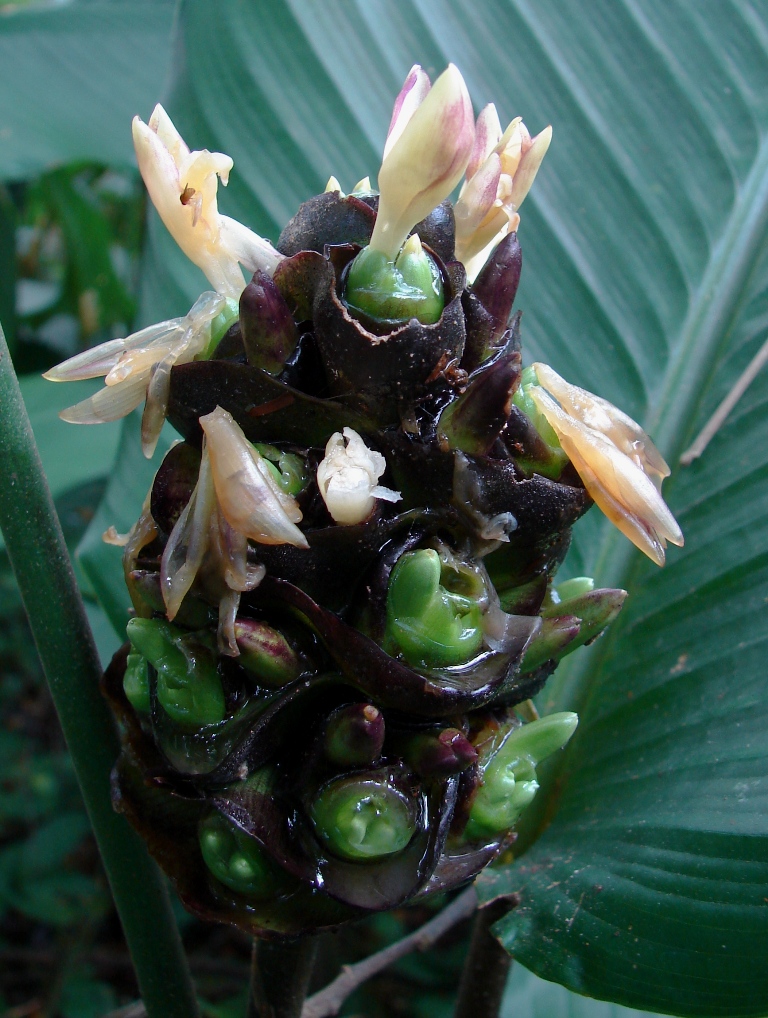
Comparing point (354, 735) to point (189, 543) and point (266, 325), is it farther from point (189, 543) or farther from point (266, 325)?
point (266, 325)

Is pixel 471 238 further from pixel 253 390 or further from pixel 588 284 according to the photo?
pixel 588 284

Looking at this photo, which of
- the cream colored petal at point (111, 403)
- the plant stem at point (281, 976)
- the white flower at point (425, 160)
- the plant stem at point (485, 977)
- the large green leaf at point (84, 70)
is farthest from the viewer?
the large green leaf at point (84, 70)

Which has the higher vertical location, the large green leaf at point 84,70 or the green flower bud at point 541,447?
the large green leaf at point 84,70

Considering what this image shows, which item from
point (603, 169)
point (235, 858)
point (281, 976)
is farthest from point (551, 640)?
point (603, 169)

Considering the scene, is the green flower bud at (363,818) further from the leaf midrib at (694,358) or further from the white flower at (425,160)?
the leaf midrib at (694,358)

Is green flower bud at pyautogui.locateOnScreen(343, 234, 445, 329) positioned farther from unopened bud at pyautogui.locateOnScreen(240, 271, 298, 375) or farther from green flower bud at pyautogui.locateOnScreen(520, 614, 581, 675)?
green flower bud at pyautogui.locateOnScreen(520, 614, 581, 675)

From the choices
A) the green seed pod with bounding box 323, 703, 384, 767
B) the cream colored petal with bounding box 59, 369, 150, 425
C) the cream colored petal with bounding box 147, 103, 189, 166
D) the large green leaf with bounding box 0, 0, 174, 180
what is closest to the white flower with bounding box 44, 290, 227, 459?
the cream colored petal with bounding box 59, 369, 150, 425

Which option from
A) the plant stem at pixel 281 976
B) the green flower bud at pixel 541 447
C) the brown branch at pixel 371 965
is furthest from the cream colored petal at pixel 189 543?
the brown branch at pixel 371 965

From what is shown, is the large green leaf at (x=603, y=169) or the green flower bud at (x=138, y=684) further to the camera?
the large green leaf at (x=603, y=169)

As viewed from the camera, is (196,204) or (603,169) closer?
(196,204)
